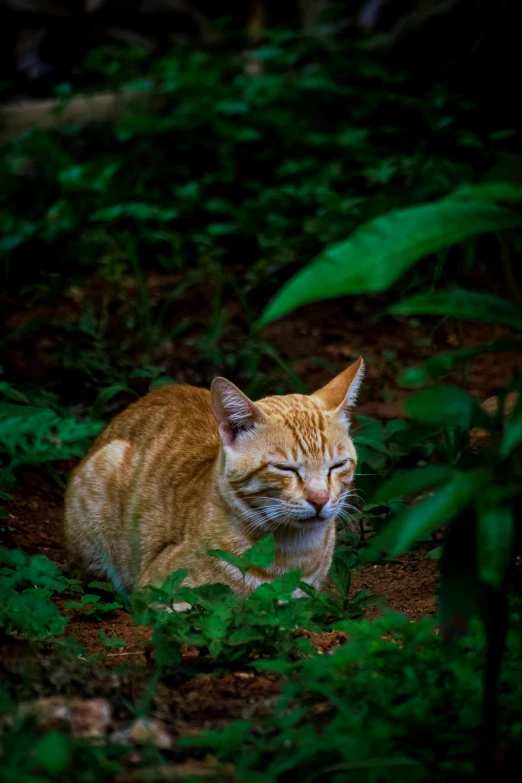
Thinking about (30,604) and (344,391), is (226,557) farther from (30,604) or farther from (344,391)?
(344,391)

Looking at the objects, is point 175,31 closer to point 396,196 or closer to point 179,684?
point 396,196

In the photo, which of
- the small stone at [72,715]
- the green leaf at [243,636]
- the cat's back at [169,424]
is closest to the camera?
the small stone at [72,715]

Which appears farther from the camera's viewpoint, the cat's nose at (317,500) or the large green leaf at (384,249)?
the cat's nose at (317,500)

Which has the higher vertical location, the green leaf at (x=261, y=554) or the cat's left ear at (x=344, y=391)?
the green leaf at (x=261, y=554)

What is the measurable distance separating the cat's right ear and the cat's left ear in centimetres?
37

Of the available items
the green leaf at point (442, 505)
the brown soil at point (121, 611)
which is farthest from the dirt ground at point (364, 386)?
the green leaf at point (442, 505)

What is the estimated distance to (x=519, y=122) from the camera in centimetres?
716

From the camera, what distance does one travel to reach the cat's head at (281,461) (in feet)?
12.0

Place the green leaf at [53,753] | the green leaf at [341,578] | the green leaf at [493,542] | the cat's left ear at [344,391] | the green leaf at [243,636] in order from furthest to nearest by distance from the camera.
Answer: the cat's left ear at [344,391] → the green leaf at [341,578] → the green leaf at [243,636] → the green leaf at [493,542] → the green leaf at [53,753]

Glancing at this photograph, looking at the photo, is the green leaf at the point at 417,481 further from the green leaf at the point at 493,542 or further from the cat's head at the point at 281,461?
the cat's head at the point at 281,461

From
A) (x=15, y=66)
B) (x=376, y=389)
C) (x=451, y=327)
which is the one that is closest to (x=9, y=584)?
(x=376, y=389)

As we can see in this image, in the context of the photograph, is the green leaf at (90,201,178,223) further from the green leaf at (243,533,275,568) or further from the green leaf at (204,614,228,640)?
the green leaf at (204,614,228,640)

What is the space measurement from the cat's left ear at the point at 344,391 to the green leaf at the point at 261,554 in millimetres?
1073

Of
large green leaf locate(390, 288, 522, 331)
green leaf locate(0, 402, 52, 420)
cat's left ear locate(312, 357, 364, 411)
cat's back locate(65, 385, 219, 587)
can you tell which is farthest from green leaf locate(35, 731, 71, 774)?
cat's left ear locate(312, 357, 364, 411)
